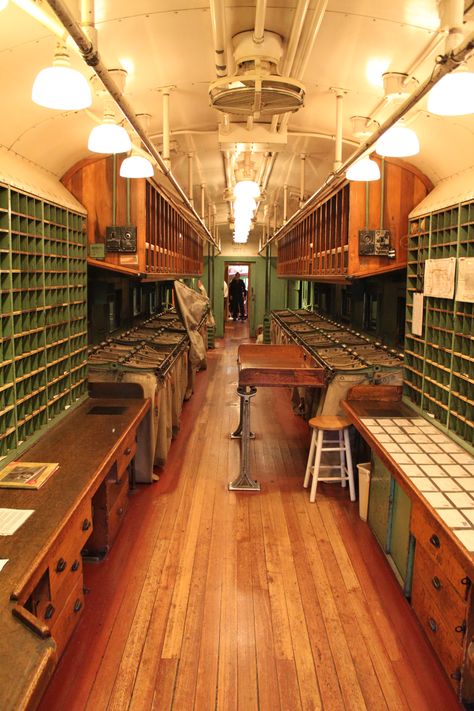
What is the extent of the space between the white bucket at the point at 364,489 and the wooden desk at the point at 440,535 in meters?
0.59

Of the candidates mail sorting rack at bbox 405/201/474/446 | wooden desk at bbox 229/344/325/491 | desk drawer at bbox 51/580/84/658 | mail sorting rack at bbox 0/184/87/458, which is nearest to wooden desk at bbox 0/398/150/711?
desk drawer at bbox 51/580/84/658

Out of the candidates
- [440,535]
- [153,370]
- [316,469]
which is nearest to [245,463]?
[316,469]

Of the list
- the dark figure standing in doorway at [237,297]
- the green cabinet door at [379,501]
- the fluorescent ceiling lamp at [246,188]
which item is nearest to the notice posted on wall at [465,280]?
the green cabinet door at [379,501]

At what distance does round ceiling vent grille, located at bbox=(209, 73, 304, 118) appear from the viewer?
318 centimetres

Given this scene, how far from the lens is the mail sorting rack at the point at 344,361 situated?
5.39 m

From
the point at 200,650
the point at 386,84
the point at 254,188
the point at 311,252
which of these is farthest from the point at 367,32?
the point at 311,252

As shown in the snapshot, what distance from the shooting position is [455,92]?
2443mm

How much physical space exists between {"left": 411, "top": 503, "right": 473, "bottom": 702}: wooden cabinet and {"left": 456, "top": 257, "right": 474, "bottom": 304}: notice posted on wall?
4.40 ft

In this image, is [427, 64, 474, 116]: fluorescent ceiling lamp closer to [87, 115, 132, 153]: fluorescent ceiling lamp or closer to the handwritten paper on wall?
the handwritten paper on wall

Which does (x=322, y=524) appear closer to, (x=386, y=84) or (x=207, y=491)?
(x=207, y=491)

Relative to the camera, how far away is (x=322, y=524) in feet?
15.5

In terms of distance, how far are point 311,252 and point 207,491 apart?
5.41 m

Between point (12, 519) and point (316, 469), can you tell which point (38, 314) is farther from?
point (316, 469)

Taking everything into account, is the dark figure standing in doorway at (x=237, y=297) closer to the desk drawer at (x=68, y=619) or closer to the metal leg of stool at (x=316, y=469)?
the metal leg of stool at (x=316, y=469)
